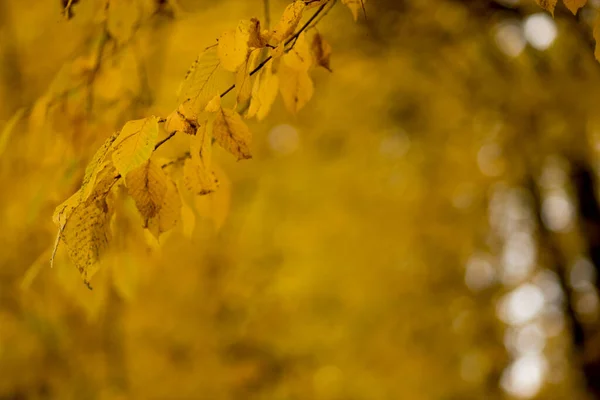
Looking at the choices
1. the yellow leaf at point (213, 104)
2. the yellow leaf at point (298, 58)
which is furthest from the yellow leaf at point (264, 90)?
the yellow leaf at point (213, 104)

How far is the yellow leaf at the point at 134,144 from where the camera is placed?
952 millimetres

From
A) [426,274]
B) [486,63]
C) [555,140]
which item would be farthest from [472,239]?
[486,63]

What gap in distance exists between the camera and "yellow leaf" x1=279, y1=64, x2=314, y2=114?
132 centimetres

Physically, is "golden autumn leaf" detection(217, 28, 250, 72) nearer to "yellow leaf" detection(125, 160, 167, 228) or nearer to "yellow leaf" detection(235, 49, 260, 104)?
"yellow leaf" detection(235, 49, 260, 104)

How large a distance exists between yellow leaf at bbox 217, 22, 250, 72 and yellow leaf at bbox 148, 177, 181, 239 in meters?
0.27

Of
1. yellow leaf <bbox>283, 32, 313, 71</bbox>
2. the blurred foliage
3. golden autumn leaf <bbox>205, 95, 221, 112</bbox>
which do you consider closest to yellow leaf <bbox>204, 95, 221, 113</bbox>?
golden autumn leaf <bbox>205, 95, 221, 112</bbox>

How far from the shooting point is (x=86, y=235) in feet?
3.44

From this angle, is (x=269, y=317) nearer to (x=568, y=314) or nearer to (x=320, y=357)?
(x=320, y=357)

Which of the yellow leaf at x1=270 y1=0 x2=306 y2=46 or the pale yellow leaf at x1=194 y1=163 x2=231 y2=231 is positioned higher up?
the yellow leaf at x1=270 y1=0 x2=306 y2=46

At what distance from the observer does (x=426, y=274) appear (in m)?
3.97

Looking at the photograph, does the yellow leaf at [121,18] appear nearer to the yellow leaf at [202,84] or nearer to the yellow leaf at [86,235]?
the yellow leaf at [202,84]

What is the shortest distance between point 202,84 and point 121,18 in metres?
0.85

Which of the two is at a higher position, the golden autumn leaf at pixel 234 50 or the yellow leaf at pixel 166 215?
the golden autumn leaf at pixel 234 50

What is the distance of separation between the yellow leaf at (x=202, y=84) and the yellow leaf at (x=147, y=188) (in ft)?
0.44
